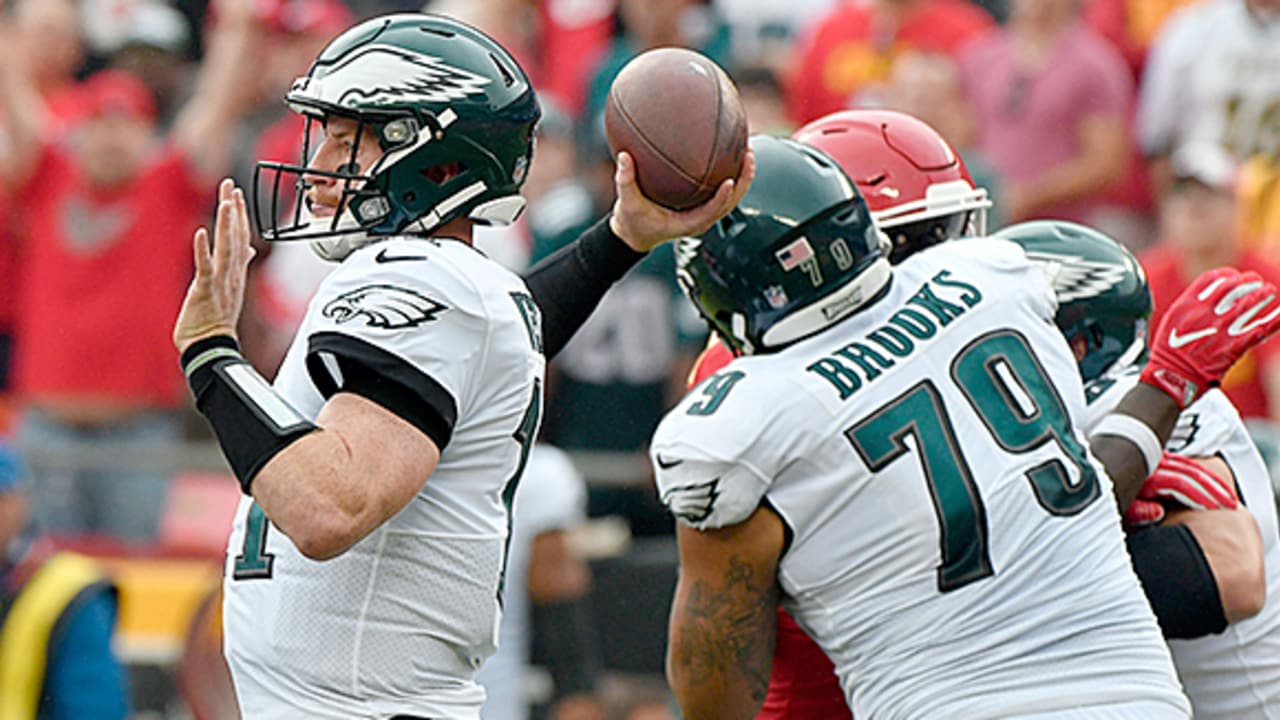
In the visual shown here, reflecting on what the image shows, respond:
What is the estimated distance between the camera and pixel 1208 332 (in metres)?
4.52

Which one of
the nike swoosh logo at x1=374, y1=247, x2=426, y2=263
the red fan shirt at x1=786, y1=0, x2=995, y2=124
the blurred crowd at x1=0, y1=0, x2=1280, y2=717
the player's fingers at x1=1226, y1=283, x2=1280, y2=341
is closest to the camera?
the nike swoosh logo at x1=374, y1=247, x2=426, y2=263

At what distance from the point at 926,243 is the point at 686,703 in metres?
1.25

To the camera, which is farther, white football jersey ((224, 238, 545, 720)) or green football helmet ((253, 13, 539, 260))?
green football helmet ((253, 13, 539, 260))

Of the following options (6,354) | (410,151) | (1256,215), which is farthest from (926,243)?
(6,354)

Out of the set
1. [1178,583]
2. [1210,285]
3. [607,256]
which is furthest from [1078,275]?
[607,256]

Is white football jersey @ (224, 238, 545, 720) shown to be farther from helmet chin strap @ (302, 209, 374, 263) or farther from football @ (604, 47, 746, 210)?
football @ (604, 47, 746, 210)

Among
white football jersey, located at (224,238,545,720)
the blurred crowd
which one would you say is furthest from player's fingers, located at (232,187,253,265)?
the blurred crowd

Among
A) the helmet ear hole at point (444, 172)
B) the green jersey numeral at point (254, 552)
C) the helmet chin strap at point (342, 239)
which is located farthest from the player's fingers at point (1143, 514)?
the green jersey numeral at point (254, 552)

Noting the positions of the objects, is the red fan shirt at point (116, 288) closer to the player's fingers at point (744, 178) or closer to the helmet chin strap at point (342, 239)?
the helmet chin strap at point (342, 239)

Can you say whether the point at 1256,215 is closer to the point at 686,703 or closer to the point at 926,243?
the point at 926,243

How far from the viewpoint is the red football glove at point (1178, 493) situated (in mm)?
4426

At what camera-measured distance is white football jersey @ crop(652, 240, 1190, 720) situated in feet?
12.9

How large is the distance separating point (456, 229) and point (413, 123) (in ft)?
0.78

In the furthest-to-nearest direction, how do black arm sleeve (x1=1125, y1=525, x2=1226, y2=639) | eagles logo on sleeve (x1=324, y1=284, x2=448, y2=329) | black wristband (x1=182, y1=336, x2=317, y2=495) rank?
black arm sleeve (x1=1125, y1=525, x2=1226, y2=639) → eagles logo on sleeve (x1=324, y1=284, x2=448, y2=329) → black wristband (x1=182, y1=336, x2=317, y2=495)
